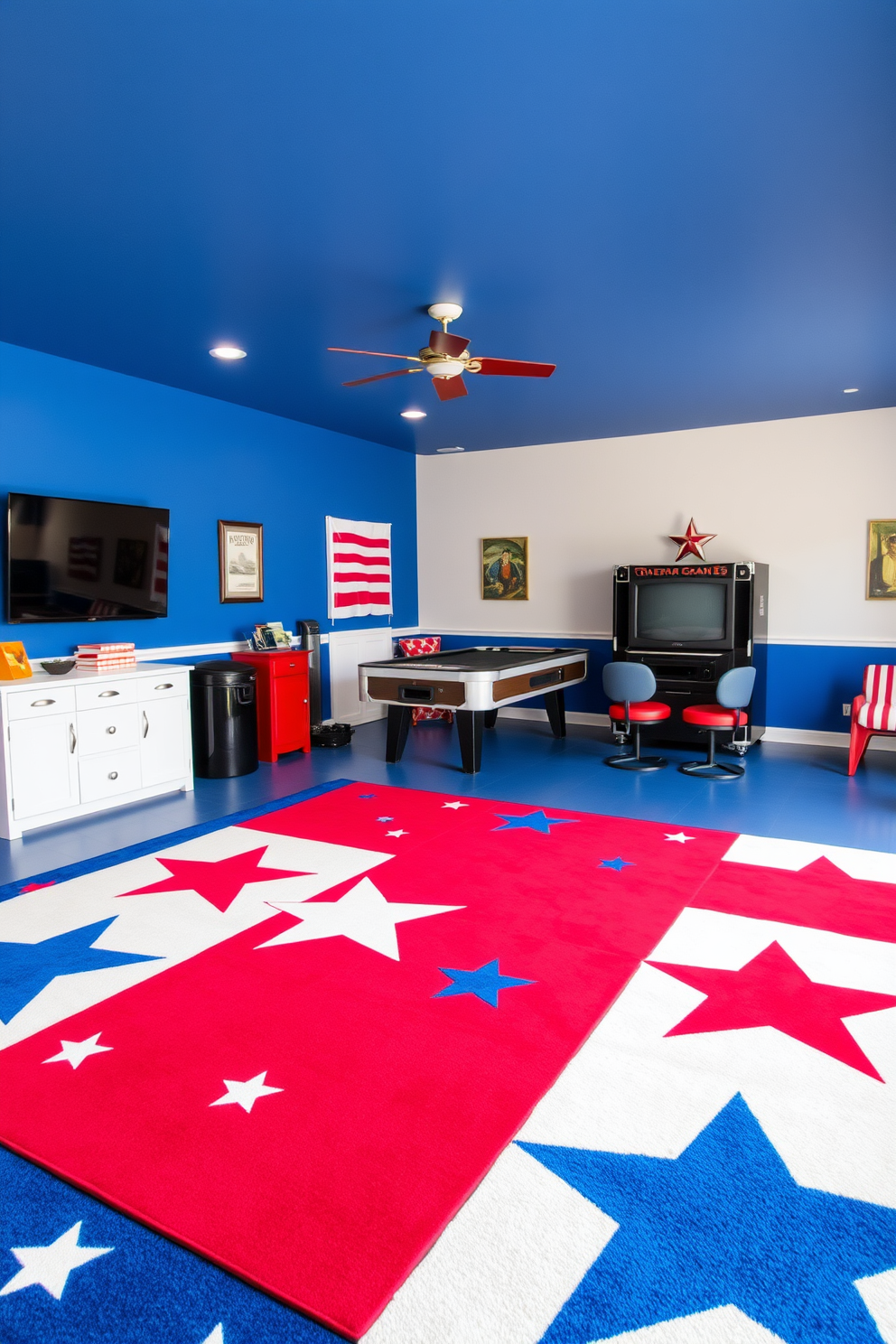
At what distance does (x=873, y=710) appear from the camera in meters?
5.81

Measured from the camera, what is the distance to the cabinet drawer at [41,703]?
438 centimetres

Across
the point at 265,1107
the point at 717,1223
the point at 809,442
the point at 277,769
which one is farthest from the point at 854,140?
the point at 277,769

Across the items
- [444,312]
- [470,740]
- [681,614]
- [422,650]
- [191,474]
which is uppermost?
[444,312]

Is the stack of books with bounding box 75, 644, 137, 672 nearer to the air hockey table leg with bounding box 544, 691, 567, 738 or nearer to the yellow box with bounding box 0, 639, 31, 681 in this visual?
the yellow box with bounding box 0, 639, 31, 681

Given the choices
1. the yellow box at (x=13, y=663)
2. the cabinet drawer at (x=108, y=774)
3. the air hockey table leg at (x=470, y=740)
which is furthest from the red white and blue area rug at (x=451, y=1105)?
the air hockey table leg at (x=470, y=740)

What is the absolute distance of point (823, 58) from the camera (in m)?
2.31

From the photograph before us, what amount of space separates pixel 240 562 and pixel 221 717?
4.84 feet

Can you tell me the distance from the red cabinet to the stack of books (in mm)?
1210

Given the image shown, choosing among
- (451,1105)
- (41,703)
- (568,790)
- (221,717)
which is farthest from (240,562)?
(451,1105)

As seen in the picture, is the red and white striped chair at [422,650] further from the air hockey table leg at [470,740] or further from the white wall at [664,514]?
the air hockey table leg at [470,740]

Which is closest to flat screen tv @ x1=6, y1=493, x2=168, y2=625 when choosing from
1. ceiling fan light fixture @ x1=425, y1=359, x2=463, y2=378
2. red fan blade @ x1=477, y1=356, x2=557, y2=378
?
ceiling fan light fixture @ x1=425, y1=359, x2=463, y2=378

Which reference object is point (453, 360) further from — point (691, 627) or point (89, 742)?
point (691, 627)

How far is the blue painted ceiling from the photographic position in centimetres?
221

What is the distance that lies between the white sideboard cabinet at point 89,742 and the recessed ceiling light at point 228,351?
201 cm
